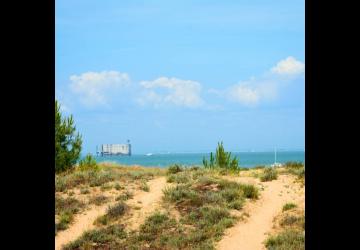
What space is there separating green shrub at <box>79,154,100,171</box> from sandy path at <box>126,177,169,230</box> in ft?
11.3

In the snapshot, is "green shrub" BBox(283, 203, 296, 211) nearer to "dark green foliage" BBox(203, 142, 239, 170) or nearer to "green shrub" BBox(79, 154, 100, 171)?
"dark green foliage" BBox(203, 142, 239, 170)

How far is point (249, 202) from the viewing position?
584 inches

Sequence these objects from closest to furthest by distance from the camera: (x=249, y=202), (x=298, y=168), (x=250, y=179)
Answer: (x=249, y=202), (x=250, y=179), (x=298, y=168)

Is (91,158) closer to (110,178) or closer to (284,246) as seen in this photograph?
(110,178)

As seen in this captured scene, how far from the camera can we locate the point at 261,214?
14008 millimetres

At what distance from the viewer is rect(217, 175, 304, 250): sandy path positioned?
12.2 metres

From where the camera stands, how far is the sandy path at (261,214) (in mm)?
12203

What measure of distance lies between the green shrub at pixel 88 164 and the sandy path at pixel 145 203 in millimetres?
3442

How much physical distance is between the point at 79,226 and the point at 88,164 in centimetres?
626

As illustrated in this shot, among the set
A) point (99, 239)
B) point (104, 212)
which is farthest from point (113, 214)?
point (99, 239)

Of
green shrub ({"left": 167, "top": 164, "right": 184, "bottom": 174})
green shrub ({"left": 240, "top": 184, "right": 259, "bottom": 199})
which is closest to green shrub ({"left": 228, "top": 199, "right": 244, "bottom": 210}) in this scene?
green shrub ({"left": 240, "top": 184, "right": 259, "bottom": 199})
